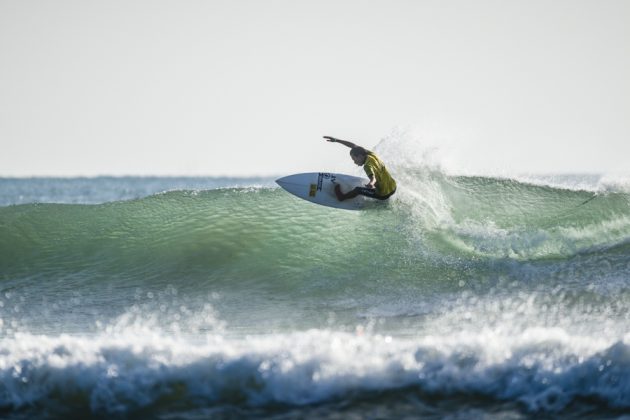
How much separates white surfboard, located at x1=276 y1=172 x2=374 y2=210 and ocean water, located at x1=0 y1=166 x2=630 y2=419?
1.19ft

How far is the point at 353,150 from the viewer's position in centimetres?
1009

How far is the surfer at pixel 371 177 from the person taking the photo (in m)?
10.1

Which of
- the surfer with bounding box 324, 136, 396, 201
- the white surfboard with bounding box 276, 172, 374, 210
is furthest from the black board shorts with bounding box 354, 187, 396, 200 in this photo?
the white surfboard with bounding box 276, 172, 374, 210

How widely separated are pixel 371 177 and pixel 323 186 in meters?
1.07

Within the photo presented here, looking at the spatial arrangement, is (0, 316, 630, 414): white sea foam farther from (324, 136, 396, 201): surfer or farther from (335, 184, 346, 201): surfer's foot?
(335, 184, 346, 201): surfer's foot

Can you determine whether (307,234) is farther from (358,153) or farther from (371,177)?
(358,153)

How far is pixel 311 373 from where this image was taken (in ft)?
18.5

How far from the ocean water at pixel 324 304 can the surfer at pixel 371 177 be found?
0.51 meters

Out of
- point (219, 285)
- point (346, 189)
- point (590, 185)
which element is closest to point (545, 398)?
point (219, 285)

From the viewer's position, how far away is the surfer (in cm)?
1011

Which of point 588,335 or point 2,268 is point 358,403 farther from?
point 2,268

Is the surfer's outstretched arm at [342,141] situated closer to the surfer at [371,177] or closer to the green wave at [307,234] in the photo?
the surfer at [371,177]

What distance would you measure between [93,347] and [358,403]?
239 cm

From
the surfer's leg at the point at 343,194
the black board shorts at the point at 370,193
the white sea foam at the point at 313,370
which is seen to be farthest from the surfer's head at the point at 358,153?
the white sea foam at the point at 313,370
